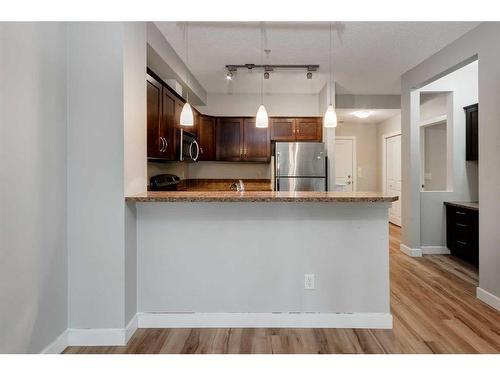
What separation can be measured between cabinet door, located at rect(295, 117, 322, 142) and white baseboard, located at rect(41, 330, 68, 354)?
4214 millimetres

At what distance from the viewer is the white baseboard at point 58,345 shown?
192 centimetres

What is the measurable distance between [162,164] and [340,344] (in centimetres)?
296

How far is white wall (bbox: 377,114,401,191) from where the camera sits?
649 centimetres

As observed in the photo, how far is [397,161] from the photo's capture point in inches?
259

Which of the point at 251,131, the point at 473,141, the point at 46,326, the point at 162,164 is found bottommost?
the point at 46,326

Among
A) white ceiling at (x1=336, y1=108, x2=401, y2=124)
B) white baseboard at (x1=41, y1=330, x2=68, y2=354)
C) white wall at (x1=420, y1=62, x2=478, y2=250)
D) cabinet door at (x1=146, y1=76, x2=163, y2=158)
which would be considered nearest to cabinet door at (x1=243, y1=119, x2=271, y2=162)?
white ceiling at (x1=336, y1=108, x2=401, y2=124)

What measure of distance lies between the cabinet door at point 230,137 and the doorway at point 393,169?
3314 mm

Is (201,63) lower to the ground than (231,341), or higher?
higher

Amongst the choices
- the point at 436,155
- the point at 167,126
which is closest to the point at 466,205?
the point at 436,155

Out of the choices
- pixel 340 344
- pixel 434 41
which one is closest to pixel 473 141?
pixel 434 41

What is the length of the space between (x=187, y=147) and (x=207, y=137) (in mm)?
1210

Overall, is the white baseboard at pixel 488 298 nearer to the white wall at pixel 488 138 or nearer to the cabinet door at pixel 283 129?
the white wall at pixel 488 138

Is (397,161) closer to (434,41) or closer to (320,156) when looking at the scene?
(320,156)

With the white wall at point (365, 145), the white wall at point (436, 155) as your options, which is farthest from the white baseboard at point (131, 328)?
the white wall at point (365, 145)
